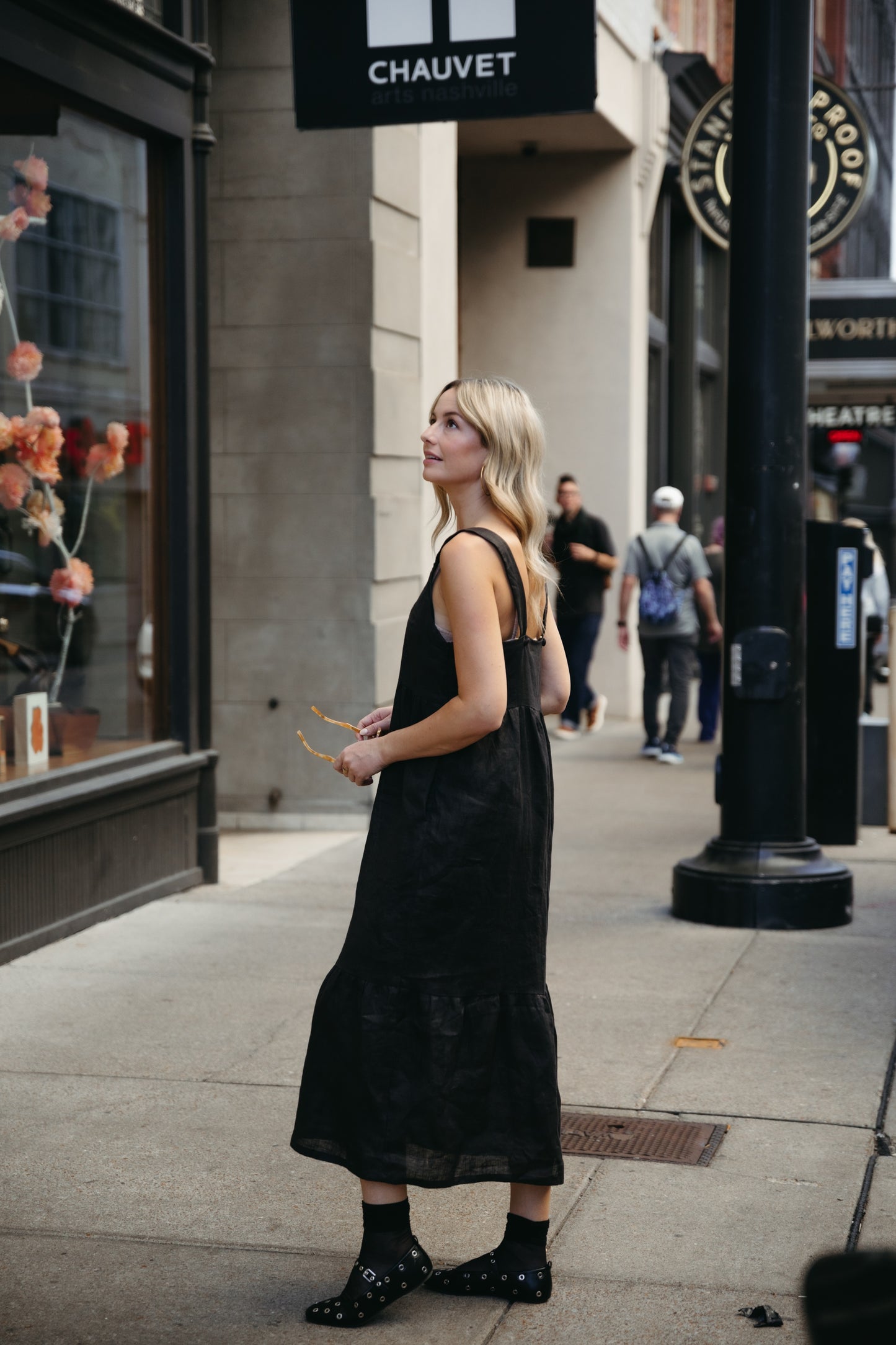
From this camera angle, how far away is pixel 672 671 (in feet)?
40.7

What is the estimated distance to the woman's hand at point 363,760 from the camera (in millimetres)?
3455

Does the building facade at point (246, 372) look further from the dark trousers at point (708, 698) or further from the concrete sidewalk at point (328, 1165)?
the dark trousers at point (708, 698)

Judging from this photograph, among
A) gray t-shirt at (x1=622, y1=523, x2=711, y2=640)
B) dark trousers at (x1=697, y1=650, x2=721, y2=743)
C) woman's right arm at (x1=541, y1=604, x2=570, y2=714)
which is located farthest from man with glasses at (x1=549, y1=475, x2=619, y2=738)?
woman's right arm at (x1=541, y1=604, x2=570, y2=714)

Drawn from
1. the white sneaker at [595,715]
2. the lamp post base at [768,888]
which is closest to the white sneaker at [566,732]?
the white sneaker at [595,715]

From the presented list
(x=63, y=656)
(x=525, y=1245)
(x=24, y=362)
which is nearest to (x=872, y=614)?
(x=63, y=656)

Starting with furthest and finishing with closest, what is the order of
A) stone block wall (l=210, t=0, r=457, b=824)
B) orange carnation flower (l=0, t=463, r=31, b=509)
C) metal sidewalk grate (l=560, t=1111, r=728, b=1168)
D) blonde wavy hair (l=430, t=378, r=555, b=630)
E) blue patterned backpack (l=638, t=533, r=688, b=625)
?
blue patterned backpack (l=638, t=533, r=688, b=625) < stone block wall (l=210, t=0, r=457, b=824) < orange carnation flower (l=0, t=463, r=31, b=509) < metal sidewalk grate (l=560, t=1111, r=728, b=1168) < blonde wavy hair (l=430, t=378, r=555, b=630)

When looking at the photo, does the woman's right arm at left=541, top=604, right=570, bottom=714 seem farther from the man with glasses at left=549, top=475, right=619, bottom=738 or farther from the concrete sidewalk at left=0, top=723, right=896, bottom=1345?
the man with glasses at left=549, top=475, right=619, bottom=738

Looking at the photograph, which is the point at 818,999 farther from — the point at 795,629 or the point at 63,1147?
the point at 63,1147

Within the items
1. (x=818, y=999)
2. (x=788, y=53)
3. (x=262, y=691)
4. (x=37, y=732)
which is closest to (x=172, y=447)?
(x=37, y=732)

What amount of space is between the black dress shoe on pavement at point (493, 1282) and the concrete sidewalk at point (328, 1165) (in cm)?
4

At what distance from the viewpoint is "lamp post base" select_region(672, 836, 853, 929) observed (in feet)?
23.3

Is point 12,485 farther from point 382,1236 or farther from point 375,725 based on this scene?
point 382,1236

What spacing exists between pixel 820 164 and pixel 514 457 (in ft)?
38.7

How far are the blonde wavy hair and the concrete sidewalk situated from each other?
1427mm
